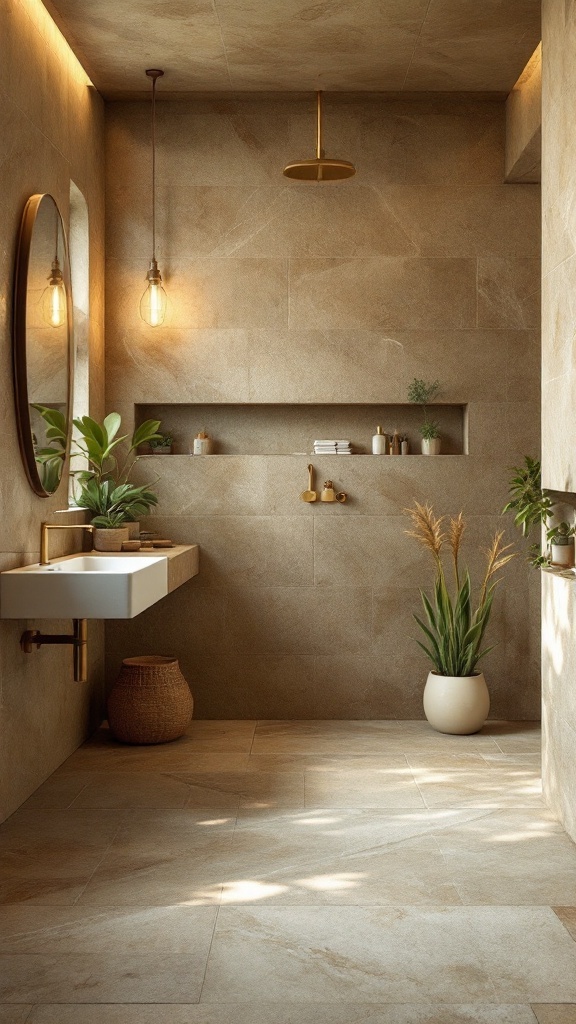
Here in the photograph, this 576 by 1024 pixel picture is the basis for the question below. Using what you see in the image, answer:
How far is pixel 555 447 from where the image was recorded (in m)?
3.80

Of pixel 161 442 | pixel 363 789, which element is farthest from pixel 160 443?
pixel 363 789

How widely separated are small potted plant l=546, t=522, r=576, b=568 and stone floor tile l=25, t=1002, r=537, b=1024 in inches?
69.3

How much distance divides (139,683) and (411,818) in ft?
5.14

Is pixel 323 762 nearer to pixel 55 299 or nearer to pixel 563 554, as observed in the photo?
pixel 563 554

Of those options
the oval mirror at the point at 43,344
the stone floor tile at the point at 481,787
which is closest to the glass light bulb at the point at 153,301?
the oval mirror at the point at 43,344

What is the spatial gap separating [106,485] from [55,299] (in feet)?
3.19

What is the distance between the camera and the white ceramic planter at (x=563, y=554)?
3.72 meters

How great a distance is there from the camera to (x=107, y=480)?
5312 millimetres

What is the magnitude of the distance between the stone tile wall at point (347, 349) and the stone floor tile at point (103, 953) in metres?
2.59

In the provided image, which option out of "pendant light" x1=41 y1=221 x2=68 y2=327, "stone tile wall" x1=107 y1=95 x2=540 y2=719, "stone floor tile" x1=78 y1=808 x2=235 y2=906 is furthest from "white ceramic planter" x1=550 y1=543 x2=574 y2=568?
"pendant light" x1=41 y1=221 x2=68 y2=327

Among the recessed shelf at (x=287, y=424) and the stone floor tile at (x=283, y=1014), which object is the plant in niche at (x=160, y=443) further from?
the stone floor tile at (x=283, y=1014)

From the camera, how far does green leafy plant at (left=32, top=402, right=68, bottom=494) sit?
405 cm

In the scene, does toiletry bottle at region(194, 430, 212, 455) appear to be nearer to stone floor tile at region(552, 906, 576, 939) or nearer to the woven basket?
the woven basket

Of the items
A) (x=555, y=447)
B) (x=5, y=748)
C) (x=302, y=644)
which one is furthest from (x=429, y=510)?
(x=5, y=748)
